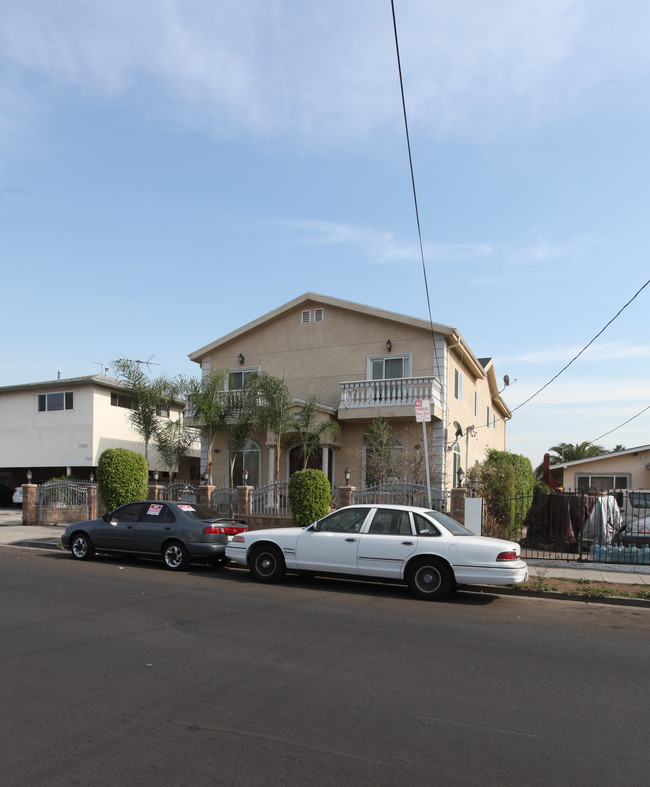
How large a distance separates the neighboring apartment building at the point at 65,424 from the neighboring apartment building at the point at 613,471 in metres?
18.3

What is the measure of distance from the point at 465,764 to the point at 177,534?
9514 millimetres

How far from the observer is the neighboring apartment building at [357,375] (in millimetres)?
21062

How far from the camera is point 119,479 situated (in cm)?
1861

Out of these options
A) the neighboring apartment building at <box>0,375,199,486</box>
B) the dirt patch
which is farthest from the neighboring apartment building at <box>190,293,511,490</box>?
the dirt patch

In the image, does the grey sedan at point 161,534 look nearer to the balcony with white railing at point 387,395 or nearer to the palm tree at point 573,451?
the balcony with white railing at point 387,395

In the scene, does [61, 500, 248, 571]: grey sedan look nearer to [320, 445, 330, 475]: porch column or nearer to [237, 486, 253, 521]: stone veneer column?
[237, 486, 253, 521]: stone veneer column

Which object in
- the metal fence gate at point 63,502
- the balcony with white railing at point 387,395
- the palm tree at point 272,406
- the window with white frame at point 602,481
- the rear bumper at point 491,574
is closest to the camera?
the rear bumper at point 491,574

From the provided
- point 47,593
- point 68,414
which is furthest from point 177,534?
point 68,414

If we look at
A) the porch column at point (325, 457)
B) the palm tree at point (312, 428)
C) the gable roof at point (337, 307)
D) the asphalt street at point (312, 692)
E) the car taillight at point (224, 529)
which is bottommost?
the asphalt street at point (312, 692)

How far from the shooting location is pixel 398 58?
428 inches

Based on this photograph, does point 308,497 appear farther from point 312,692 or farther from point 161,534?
point 312,692

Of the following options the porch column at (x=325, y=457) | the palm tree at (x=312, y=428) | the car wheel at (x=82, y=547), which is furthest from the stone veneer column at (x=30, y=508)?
the porch column at (x=325, y=457)

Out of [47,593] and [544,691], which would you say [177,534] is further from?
[544,691]

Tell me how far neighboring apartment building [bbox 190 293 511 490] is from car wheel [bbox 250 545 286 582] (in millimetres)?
8512
